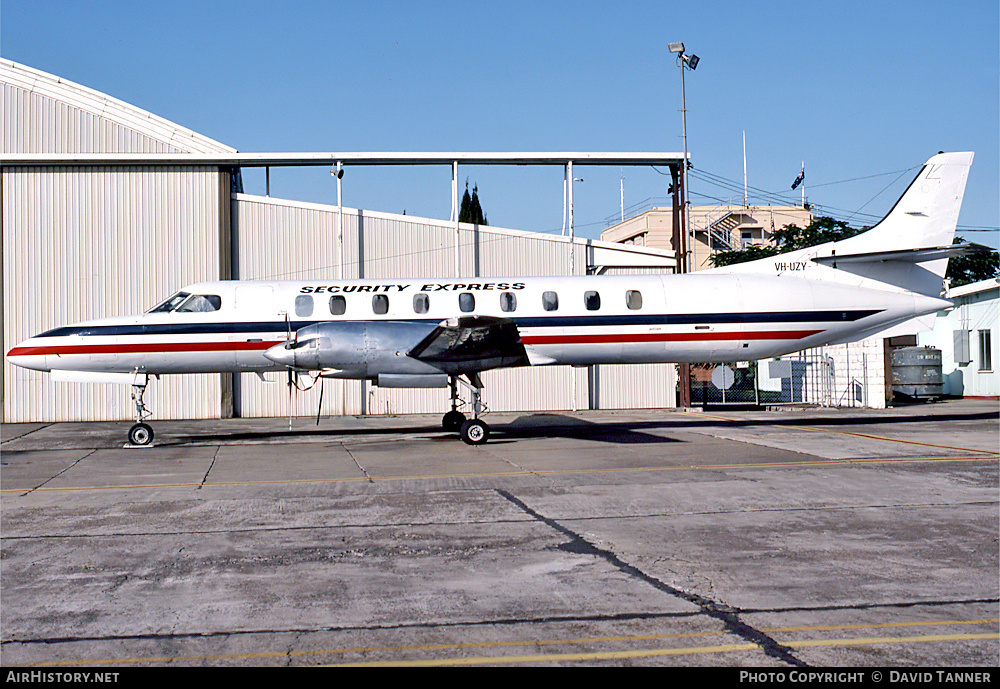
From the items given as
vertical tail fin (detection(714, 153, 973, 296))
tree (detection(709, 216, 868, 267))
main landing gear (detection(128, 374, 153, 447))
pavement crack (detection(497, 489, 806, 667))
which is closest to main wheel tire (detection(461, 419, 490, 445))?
main landing gear (detection(128, 374, 153, 447))

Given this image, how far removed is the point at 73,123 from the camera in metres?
27.3

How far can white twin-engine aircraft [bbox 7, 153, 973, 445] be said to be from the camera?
18438 millimetres

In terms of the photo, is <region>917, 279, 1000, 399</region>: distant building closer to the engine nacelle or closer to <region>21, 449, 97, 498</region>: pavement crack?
the engine nacelle

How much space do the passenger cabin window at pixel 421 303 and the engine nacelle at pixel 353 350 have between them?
1.38 meters

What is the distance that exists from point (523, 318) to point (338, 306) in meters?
4.19

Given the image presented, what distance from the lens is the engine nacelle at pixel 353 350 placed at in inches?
664

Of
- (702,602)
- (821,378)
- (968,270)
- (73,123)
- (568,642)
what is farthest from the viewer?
(968,270)

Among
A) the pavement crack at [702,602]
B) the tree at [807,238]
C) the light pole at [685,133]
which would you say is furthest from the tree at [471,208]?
the pavement crack at [702,602]

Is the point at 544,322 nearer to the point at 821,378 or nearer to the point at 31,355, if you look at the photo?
the point at 31,355

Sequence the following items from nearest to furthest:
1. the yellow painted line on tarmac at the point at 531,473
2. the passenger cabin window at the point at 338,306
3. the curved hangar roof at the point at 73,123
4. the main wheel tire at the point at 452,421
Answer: the yellow painted line on tarmac at the point at 531,473 < the passenger cabin window at the point at 338,306 < the main wheel tire at the point at 452,421 < the curved hangar roof at the point at 73,123

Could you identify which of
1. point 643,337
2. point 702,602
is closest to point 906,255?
point 643,337

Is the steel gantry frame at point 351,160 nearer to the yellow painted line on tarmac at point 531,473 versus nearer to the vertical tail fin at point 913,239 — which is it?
the vertical tail fin at point 913,239

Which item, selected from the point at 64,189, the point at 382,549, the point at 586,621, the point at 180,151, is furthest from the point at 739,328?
the point at 64,189

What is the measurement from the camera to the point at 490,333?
16766 mm
